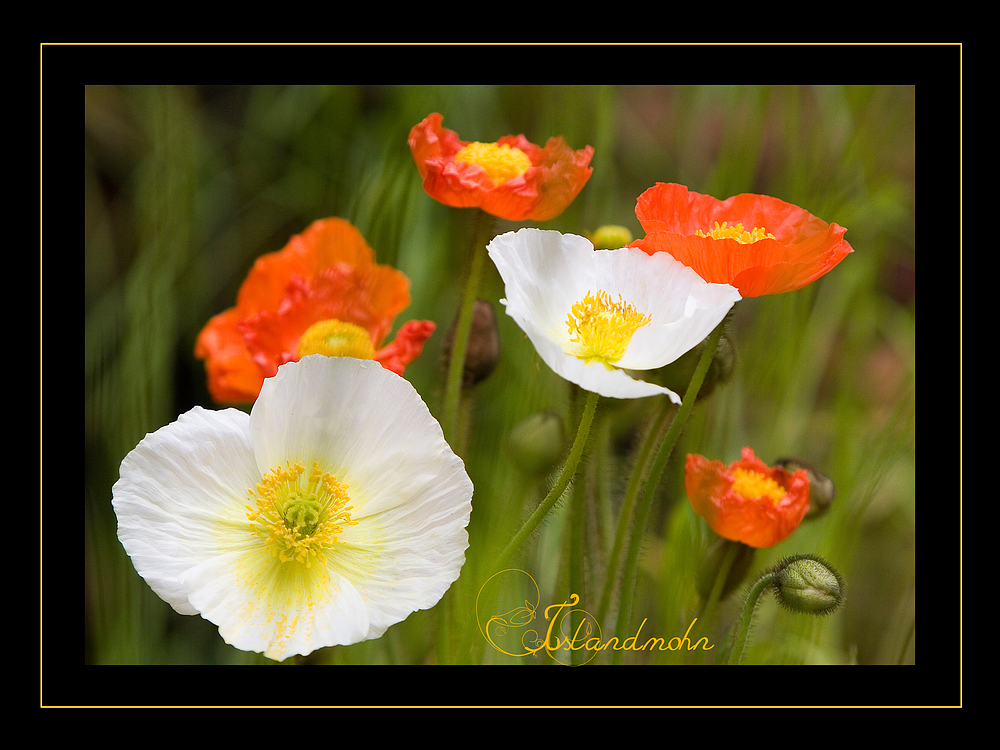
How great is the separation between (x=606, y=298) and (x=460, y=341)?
0.12 m

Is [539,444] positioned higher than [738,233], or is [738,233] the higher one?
[738,233]

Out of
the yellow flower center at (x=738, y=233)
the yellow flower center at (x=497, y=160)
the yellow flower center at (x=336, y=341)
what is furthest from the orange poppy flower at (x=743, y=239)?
the yellow flower center at (x=336, y=341)

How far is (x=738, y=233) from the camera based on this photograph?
0.49 meters

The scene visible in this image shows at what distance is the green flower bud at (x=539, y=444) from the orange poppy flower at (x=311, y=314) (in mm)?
111

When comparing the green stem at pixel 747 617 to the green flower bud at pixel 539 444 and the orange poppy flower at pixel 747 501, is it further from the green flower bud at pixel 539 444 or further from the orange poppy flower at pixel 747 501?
the green flower bud at pixel 539 444

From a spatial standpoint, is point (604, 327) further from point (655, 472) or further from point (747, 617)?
point (747, 617)

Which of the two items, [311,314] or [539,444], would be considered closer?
[539,444]

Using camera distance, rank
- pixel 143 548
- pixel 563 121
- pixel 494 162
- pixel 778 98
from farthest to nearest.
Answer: pixel 778 98 < pixel 563 121 < pixel 494 162 < pixel 143 548

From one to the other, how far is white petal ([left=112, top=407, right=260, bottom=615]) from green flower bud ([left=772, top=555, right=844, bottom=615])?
0.34 metres

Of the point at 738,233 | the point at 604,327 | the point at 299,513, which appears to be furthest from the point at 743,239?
the point at 299,513

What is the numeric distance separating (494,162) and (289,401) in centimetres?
22
